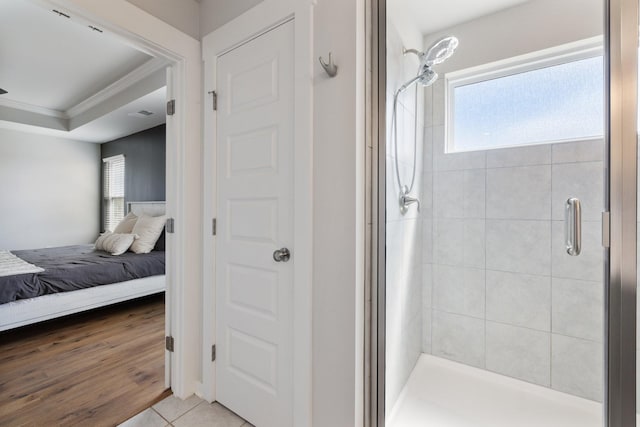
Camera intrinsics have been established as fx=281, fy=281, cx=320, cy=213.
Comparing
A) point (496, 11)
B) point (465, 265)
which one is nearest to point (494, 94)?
point (496, 11)

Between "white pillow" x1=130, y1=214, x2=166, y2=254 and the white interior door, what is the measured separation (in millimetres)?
2600

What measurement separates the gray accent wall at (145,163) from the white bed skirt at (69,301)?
1564 millimetres

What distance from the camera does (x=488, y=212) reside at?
1925mm

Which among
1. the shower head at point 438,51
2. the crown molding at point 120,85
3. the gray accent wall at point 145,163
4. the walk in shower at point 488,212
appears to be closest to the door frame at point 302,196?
the walk in shower at point 488,212

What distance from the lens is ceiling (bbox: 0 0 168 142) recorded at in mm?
2316

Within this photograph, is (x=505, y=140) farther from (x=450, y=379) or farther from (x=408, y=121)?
(x=450, y=379)

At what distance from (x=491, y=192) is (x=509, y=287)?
2.11 ft

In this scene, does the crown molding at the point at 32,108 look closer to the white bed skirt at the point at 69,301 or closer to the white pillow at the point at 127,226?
the white pillow at the point at 127,226

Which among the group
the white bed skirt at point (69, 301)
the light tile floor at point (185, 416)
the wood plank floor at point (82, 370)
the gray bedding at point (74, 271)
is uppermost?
the gray bedding at point (74, 271)

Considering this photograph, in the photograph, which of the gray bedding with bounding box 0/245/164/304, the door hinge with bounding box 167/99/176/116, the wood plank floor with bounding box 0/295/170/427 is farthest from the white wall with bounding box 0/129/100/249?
the door hinge with bounding box 167/99/176/116

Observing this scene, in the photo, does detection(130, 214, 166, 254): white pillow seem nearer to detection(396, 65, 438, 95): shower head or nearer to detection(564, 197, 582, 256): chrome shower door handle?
detection(396, 65, 438, 95): shower head

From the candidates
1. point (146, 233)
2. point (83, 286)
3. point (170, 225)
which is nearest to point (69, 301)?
point (83, 286)

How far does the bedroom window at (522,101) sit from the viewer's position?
5.10 feet

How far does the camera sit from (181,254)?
5.56ft
